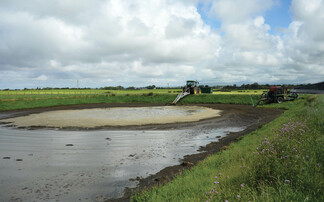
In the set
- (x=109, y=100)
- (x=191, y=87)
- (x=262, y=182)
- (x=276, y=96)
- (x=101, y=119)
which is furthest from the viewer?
(x=191, y=87)

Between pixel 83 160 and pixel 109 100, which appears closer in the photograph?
pixel 83 160

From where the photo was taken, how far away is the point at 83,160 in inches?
396

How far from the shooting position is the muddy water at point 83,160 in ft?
23.2

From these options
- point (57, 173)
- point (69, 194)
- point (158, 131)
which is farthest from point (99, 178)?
point (158, 131)

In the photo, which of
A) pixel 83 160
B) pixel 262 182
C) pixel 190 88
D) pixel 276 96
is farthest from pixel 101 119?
pixel 190 88

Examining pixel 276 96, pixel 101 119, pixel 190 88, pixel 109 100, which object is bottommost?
pixel 101 119

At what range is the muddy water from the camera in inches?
278

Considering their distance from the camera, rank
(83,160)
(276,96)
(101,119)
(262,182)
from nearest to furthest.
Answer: (262,182) → (83,160) → (101,119) → (276,96)

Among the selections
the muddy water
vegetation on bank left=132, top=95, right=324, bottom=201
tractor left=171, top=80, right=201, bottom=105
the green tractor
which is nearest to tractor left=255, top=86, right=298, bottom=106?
tractor left=171, top=80, right=201, bottom=105

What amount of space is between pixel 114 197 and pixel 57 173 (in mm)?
3506

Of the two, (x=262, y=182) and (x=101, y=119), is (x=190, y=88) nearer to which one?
(x=101, y=119)

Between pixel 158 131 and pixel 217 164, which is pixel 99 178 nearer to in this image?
pixel 217 164

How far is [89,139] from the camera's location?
14.6 meters

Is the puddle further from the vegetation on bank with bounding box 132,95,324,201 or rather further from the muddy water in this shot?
the vegetation on bank with bounding box 132,95,324,201
